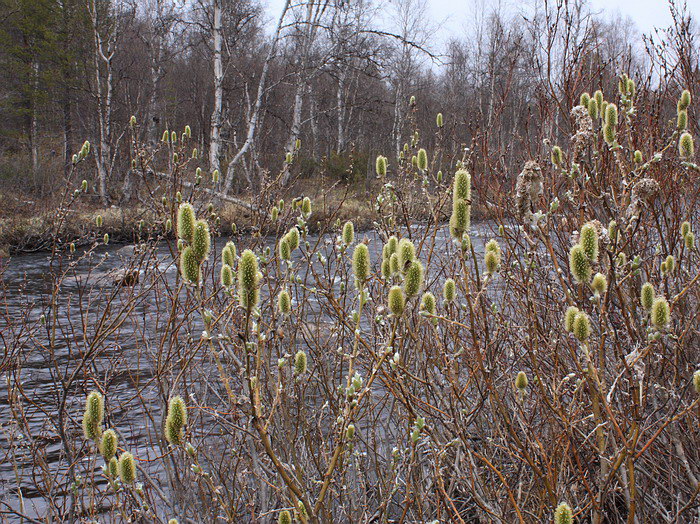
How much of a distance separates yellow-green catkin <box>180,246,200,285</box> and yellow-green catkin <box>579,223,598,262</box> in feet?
3.07

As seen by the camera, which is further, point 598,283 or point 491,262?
point 491,262

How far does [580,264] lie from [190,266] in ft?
3.12

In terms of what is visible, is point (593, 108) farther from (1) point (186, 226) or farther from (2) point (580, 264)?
(1) point (186, 226)

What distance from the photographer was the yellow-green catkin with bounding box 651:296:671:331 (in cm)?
157

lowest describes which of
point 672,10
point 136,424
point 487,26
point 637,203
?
point 136,424

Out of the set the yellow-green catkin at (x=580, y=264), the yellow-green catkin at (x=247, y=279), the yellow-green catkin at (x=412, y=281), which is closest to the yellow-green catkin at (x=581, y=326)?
the yellow-green catkin at (x=580, y=264)

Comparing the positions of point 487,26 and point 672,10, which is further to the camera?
point 487,26

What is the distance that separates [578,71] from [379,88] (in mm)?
26762

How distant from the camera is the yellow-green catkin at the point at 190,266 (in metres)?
1.33

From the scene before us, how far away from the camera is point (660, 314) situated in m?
1.59

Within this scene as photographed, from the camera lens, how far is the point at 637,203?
72.6 inches

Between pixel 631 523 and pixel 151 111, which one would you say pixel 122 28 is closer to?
pixel 151 111

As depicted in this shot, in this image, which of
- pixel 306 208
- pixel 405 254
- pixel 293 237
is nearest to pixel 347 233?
pixel 293 237

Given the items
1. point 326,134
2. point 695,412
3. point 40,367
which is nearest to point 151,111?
point 326,134
